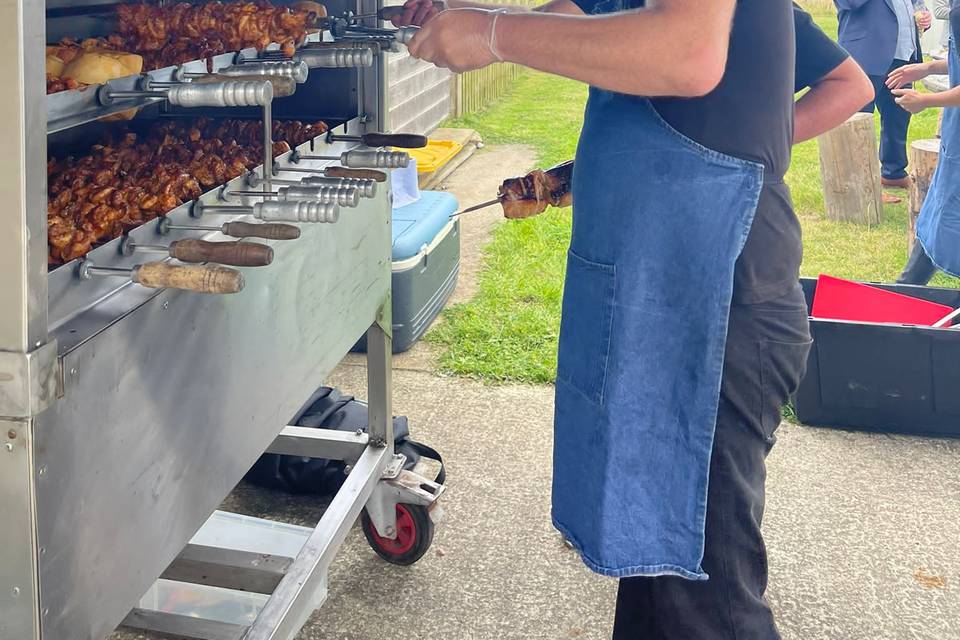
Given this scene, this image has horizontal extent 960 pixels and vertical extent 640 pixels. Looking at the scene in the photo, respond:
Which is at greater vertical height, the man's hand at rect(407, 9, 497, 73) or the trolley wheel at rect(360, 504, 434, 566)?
the man's hand at rect(407, 9, 497, 73)

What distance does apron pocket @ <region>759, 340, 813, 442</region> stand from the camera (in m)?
1.96

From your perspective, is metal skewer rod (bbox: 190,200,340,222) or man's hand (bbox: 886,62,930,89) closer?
metal skewer rod (bbox: 190,200,340,222)

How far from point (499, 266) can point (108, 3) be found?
357cm

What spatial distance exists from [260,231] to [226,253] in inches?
6.6

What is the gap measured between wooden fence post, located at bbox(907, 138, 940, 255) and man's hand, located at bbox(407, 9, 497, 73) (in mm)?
4862

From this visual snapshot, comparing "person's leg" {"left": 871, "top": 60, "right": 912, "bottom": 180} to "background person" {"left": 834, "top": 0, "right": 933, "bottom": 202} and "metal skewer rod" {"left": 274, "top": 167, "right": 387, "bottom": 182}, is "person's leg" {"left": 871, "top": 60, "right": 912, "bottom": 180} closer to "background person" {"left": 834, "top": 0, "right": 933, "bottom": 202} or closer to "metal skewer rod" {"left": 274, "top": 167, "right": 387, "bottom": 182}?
"background person" {"left": 834, "top": 0, "right": 933, "bottom": 202}

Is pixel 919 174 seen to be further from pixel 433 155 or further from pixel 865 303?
pixel 433 155

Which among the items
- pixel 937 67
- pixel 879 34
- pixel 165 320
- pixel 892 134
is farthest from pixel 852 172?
pixel 165 320

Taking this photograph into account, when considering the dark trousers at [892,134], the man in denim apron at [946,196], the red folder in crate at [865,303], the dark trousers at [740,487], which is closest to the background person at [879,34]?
the dark trousers at [892,134]

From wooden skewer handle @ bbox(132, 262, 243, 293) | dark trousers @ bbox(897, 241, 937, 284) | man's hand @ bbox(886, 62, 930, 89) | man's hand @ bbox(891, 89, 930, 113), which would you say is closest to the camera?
wooden skewer handle @ bbox(132, 262, 243, 293)

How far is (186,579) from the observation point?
2.59m

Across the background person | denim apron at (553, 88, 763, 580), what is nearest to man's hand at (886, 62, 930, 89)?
the background person

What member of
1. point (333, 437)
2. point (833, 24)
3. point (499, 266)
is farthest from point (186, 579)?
point (833, 24)

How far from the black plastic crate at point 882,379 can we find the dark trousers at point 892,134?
4.48 metres
